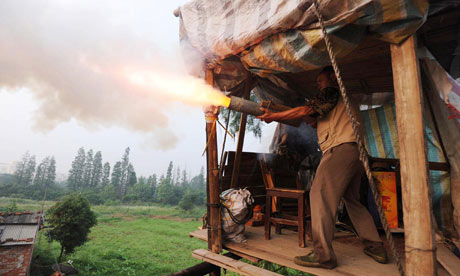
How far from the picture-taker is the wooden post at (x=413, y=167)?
1.69 metres

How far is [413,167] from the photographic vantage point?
1757mm

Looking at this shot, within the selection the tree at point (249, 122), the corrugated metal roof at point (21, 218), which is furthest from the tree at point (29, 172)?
the tree at point (249, 122)

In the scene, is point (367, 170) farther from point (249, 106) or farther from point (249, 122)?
point (249, 122)

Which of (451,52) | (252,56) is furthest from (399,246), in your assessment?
(252,56)

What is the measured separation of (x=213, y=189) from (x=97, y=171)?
226 feet

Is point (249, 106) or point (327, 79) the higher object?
point (327, 79)

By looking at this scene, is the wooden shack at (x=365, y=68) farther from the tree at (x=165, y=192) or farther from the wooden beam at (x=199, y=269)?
the tree at (x=165, y=192)

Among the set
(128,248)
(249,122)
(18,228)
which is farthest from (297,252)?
(128,248)

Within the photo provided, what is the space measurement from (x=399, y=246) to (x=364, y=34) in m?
2.99

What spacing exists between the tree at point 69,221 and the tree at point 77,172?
3425 centimetres

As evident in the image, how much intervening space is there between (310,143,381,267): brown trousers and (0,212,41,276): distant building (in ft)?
98.1

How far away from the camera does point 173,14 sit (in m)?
3.67

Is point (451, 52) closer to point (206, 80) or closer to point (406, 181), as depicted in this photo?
point (406, 181)

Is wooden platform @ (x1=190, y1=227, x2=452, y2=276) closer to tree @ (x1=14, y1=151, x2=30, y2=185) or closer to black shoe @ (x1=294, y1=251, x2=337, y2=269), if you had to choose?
black shoe @ (x1=294, y1=251, x2=337, y2=269)
